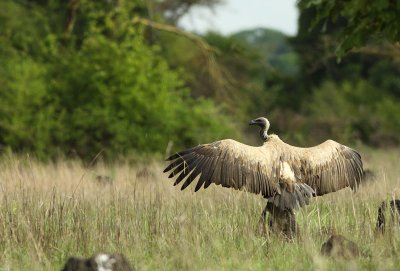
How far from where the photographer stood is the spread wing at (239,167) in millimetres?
8016

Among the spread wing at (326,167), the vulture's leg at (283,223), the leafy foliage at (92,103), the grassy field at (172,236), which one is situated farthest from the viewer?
the leafy foliage at (92,103)

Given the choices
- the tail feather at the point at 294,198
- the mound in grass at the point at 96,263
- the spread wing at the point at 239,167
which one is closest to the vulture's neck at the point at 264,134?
the spread wing at the point at 239,167

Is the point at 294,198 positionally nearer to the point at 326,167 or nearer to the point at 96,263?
the point at 326,167

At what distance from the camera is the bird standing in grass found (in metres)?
8.02

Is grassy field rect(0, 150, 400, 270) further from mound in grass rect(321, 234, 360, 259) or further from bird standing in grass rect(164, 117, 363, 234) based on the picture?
bird standing in grass rect(164, 117, 363, 234)

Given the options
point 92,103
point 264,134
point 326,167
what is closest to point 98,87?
point 92,103

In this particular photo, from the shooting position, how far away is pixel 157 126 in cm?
2159

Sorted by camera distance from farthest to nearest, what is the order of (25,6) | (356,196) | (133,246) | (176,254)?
1. (25,6)
2. (356,196)
3. (133,246)
4. (176,254)

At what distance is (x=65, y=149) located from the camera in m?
21.2

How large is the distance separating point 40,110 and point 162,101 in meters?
3.06

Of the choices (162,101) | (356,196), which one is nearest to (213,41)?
(162,101)

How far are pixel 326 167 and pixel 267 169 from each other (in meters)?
0.71

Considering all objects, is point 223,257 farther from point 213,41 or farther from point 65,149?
point 213,41

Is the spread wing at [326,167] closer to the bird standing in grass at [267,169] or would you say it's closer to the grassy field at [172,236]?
the bird standing in grass at [267,169]
